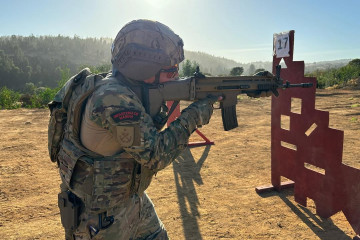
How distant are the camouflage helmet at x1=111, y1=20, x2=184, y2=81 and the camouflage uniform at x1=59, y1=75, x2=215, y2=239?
173mm

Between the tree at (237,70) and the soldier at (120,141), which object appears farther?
the tree at (237,70)

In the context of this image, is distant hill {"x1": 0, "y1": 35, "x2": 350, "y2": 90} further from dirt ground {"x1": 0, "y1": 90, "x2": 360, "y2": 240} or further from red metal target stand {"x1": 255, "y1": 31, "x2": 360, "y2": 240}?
red metal target stand {"x1": 255, "y1": 31, "x2": 360, "y2": 240}

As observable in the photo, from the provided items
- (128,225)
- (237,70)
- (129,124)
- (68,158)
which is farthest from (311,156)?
(237,70)

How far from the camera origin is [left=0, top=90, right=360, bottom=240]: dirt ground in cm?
370

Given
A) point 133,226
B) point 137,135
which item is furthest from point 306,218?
point 137,135

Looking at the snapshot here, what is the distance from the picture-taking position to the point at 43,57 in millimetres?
86875

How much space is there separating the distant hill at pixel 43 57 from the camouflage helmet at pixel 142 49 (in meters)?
22.4

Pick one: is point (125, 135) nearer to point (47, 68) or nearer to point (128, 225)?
point (128, 225)

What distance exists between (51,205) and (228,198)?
269cm

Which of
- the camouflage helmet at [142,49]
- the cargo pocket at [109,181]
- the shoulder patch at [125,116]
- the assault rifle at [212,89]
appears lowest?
the cargo pocket at [109,181]

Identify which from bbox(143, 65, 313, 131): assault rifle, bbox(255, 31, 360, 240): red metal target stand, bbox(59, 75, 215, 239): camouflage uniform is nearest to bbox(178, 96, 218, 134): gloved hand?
bbox(59, 75, 215, 239): camouflage uniform

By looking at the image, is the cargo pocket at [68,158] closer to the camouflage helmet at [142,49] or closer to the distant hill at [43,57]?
the camouflage helmet at [142,49]

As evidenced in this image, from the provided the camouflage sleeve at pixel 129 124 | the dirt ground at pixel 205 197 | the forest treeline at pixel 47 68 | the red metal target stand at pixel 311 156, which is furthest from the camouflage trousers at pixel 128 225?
the forest treeline at pixel 47 68

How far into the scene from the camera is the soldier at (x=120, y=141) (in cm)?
181
